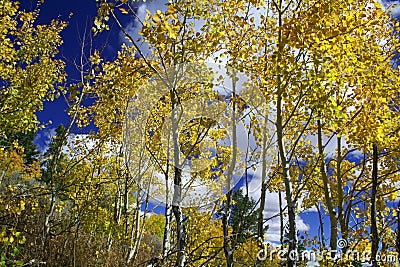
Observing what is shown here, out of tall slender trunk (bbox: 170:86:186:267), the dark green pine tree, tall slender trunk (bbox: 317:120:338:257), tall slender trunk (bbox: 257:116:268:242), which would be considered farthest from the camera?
tall slender trunk (bbox: 317:120:338:257)

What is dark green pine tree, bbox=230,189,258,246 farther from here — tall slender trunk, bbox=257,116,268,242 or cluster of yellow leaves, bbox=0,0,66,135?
cluster of yellow leaves, bbox=0,0,66,135

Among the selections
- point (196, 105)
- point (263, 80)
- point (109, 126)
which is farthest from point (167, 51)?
point (109, 126)

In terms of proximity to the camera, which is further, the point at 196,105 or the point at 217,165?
the point at 217,165

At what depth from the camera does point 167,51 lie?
3.51 m

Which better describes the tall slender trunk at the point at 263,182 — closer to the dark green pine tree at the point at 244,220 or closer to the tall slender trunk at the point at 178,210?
the dark green pine tree at the point at 244,220

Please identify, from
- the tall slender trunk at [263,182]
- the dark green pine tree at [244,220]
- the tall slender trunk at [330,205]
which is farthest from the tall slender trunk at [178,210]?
the tall slender trunk at [330,205]

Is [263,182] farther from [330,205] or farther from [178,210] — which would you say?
[178,210]

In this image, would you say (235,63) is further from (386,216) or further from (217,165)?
(386,216)

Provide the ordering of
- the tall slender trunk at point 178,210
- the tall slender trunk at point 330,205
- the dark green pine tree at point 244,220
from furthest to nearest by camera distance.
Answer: the tall slender trunk at point 330,205 → the dark green pine tree at point 244,220 → the tall slender trunk at point 178,210

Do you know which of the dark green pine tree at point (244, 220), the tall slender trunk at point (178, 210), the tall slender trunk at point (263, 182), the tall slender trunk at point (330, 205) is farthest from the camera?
the tall slender trunk at point (330, 205)

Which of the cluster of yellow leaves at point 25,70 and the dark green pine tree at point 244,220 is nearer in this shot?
the dark green pine tree at point 244,220

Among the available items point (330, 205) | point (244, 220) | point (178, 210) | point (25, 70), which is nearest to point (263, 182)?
Answer: point (244, 220)

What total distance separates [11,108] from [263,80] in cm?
534

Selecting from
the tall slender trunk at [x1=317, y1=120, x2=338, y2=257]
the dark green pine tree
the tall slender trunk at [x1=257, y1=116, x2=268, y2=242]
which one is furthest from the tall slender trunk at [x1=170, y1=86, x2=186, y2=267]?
the tall slender trunk at [x1=317, y1=120, x2=338, y2=257]
